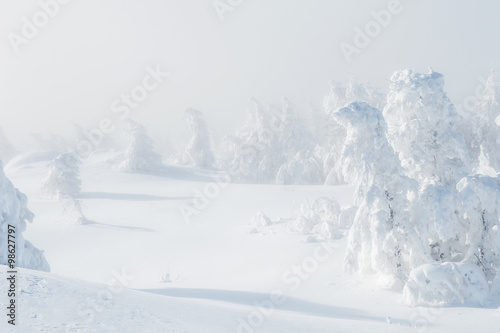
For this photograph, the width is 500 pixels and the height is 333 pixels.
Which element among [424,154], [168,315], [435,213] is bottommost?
[168,315]

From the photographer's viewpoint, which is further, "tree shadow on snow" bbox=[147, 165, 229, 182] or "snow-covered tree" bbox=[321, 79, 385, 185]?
"tree shadow on snow" bbox=[147, 165, 229, 182]

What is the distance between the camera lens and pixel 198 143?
5578 cm

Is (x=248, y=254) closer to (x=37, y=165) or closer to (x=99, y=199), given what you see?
(x=99, y=199)

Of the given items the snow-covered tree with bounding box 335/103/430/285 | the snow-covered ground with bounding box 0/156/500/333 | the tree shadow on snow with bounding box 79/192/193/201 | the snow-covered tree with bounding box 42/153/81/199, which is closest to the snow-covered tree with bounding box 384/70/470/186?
the snow-covered tree with bounding box 335/103/430/285

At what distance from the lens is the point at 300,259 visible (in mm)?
18891

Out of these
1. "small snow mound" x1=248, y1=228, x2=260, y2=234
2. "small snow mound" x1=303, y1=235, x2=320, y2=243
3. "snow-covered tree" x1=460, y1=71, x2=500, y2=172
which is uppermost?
"snow-covered tree" x1=460, y1=71, x2=500, y2=172

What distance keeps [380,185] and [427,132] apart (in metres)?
2.79

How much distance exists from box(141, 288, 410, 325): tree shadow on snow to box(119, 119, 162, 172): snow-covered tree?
3247 centimetres

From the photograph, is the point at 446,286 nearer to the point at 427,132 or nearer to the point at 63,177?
the point at 427,132

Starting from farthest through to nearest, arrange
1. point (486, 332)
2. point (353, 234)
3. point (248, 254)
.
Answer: point (248, 254) → point (353, 234) → point (486, 332)

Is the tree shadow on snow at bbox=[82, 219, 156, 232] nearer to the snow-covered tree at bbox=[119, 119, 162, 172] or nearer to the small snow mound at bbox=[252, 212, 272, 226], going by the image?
the small snow mound at bbox=[252, 212, 272, 226]

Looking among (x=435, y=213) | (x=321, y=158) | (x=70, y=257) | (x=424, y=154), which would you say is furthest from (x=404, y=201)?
(x=321, y=158)

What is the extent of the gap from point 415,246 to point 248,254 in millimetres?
9531

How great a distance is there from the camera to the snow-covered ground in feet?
26.8
